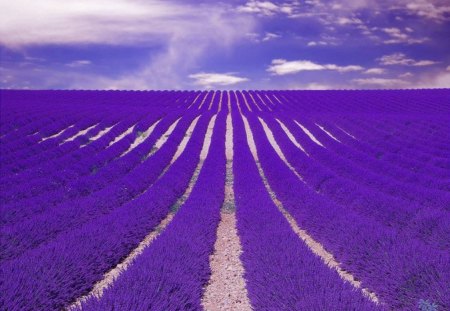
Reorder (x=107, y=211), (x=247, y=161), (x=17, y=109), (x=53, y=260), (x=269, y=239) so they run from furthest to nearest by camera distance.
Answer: (x=17, y=109), (x=247, y=161), (x=107, y=211), (x=269, y=239), (x=53, y=260)

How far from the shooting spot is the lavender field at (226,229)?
479 centimetres


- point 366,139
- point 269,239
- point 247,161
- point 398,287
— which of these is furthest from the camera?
point 366,139

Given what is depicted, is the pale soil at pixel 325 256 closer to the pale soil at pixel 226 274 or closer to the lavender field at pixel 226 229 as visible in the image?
the lavender field at pixel 226 229

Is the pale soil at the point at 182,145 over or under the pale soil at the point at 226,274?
under

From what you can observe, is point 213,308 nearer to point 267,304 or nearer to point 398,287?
point 267,304

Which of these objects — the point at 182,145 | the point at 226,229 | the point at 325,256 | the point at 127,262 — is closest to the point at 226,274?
the point at 127,262

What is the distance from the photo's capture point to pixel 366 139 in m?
18.9

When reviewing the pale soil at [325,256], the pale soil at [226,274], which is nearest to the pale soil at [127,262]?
the pale soil at [226,274]

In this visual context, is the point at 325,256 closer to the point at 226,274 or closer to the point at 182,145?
the point at 226,274

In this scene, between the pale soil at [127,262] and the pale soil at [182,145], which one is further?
the pale soil at [182,145]

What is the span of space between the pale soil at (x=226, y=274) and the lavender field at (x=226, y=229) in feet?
0.07

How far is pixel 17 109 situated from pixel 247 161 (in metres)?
19.6

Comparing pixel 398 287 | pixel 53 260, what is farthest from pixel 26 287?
pixel 398 287

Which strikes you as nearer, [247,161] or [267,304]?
[267,304]
